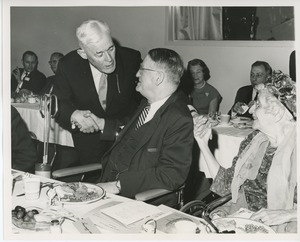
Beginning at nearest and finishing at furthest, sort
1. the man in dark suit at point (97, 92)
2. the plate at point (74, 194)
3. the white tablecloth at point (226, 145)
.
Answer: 1. the plate at point (74, 194)
2. the man in dark suit at point (97, 92)
3. the white tablecloth at point (226, 145)

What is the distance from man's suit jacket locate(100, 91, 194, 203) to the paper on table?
352 mm

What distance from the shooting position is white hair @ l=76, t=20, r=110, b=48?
5.82ft

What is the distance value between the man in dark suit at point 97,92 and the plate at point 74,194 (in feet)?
1.81

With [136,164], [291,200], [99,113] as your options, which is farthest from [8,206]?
[291,200]

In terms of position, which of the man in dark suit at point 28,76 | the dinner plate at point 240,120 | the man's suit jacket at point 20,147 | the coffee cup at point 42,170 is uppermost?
the man in dark suit at point 28,76

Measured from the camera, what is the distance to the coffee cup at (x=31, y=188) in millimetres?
1403

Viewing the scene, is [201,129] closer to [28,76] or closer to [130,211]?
[130,211]

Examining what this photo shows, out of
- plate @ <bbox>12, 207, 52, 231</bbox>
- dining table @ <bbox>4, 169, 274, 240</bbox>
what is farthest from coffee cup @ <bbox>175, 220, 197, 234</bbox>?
plate @ <bbox>12, 207, 52, 231</bbox>

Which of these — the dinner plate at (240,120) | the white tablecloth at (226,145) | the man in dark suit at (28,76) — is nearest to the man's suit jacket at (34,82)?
the man in dark suit at (28,76)

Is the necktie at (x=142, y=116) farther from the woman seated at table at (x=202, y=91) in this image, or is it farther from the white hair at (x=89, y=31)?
the white hair at (x=89, y=31)

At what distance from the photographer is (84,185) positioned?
1.51 meters

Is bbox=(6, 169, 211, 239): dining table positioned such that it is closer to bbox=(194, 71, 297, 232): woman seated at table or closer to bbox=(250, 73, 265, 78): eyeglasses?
bbox=(194, 71, 297, 232): woman seated at table

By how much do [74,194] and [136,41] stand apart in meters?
0.96

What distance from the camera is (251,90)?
202 cm
